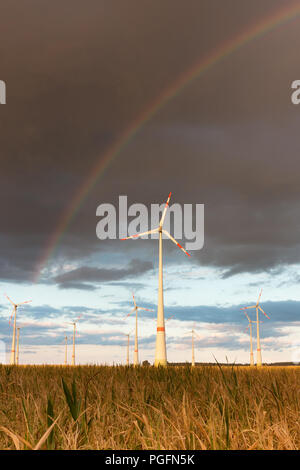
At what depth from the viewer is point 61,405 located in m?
8.95

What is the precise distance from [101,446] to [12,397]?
16.9ft

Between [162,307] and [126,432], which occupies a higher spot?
[162,307]

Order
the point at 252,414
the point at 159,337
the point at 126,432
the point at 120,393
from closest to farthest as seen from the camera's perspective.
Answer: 1. the point at 126,432
2. the point at 252,414
3. the point at 120,393
4. the point at 159,337

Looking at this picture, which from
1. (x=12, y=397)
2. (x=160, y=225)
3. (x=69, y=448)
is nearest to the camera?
(x=69, y=448)

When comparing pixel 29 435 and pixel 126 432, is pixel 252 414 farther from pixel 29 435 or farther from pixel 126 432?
pixel 29 435

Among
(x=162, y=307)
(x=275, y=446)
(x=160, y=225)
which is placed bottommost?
(x=275, y=446)

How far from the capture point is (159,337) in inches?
1768

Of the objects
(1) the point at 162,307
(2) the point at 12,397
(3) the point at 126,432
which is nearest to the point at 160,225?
(1) the point at 162,307
